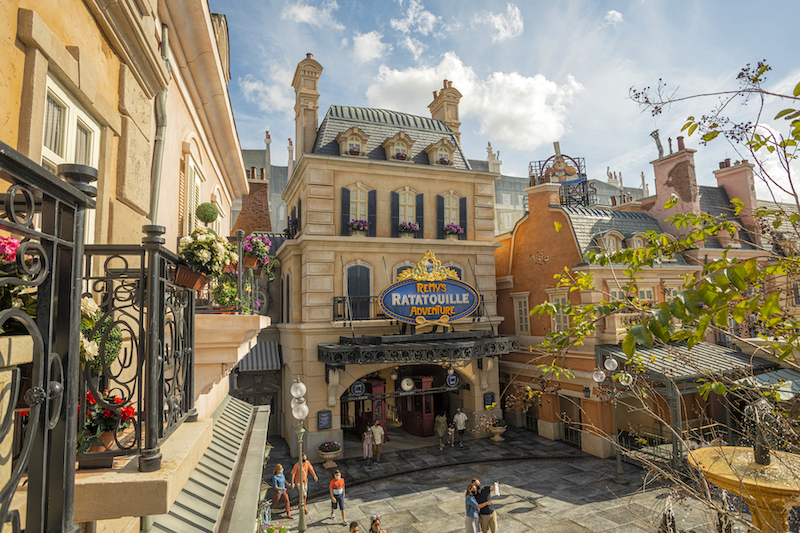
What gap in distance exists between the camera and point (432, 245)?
842 inches

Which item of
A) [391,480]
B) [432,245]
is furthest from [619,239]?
[391,480]

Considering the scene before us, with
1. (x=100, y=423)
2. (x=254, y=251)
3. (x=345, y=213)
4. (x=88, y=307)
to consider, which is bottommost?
(x=100, y=423)

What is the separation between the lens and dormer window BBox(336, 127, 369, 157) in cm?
2086

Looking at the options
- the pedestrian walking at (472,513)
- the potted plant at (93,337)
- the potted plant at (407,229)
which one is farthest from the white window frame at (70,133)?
the potted plant at (407,229)

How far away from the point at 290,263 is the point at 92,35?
17.7 m

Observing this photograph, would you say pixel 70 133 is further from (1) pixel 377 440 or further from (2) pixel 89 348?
(1) pixel 377 440

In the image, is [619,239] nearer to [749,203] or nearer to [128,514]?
[749,203]

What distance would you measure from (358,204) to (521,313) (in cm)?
1068

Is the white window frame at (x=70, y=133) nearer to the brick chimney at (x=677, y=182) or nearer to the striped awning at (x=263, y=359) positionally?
the striped awning at (x=263, y=359)

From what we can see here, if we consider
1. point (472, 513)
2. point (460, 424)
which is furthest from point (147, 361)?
point (460, 424)

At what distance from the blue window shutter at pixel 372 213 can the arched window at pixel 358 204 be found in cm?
19

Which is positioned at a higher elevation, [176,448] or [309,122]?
[309,122]

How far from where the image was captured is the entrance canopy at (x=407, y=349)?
59.5 feet

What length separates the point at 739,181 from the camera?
2681cm
